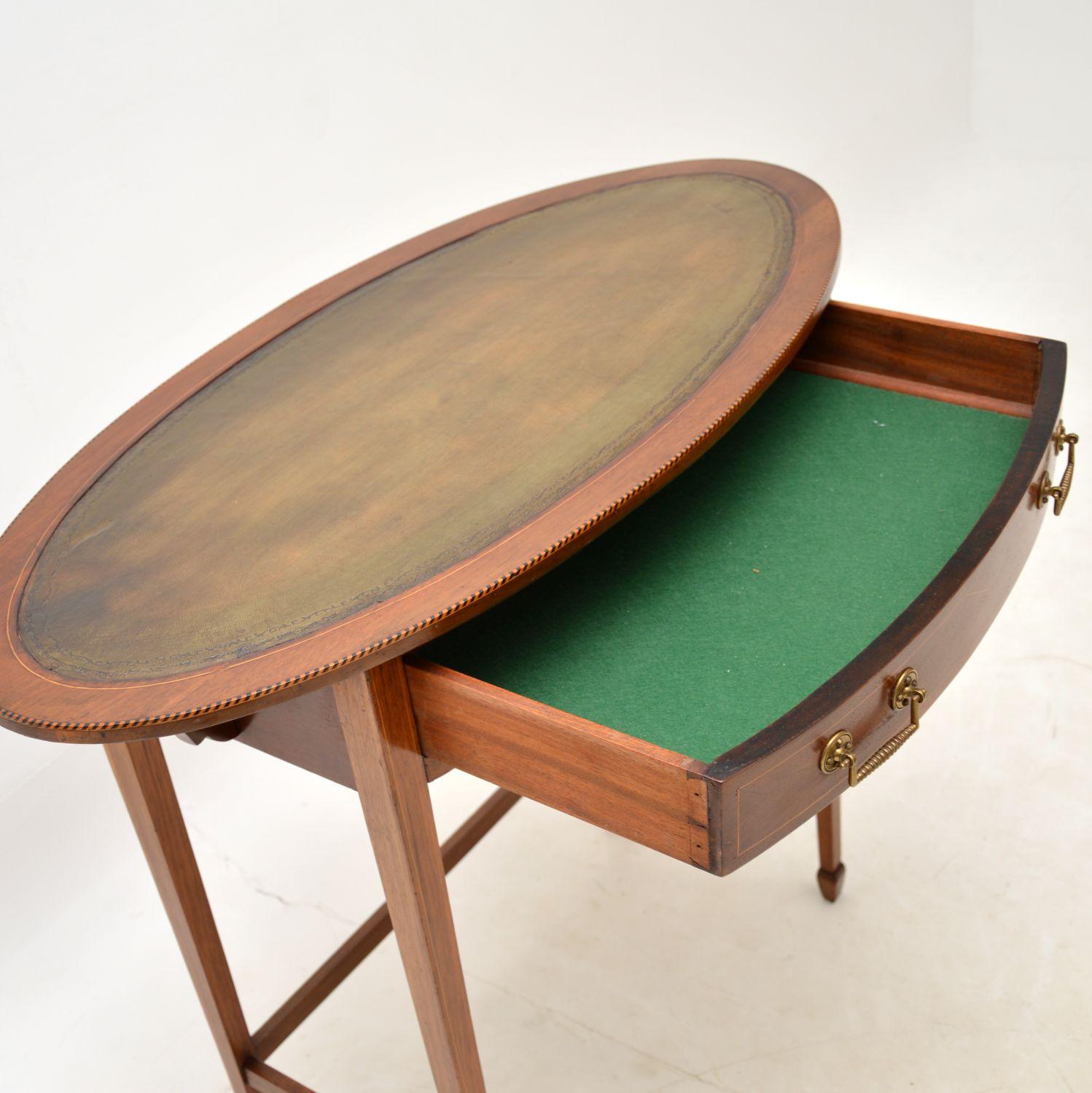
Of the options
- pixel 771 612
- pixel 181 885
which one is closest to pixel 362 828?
pixel 181 885

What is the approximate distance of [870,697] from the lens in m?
1.00

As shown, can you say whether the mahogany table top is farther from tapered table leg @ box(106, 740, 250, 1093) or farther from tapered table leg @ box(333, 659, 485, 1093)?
tapered table leg @ box(106, 740, 250, 1093)

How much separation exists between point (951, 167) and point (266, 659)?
3.38 meters

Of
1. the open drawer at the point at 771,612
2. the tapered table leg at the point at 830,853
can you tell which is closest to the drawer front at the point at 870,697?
the open drawer at the point at 771,612

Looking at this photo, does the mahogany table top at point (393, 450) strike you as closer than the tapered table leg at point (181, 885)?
Yes

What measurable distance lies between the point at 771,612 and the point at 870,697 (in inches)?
6.4

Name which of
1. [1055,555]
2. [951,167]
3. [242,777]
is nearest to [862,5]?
[951,167]

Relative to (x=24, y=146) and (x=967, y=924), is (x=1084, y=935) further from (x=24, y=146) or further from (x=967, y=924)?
(x=24, y=146)

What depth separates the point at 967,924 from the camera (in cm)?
171

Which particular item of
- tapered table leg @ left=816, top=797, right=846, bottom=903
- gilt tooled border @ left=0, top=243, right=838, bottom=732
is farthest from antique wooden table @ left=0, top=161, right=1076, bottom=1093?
tapered table leg @ left=816, top=797, right=846, bottom=903

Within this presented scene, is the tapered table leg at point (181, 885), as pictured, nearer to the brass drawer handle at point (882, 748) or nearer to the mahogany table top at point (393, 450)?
the mahogany table top at point (393, 450)

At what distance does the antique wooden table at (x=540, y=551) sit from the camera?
3.27ft

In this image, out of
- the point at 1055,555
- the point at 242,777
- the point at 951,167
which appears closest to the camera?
the point at 242,777

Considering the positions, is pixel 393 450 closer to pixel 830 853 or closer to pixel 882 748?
pixel 882 748
